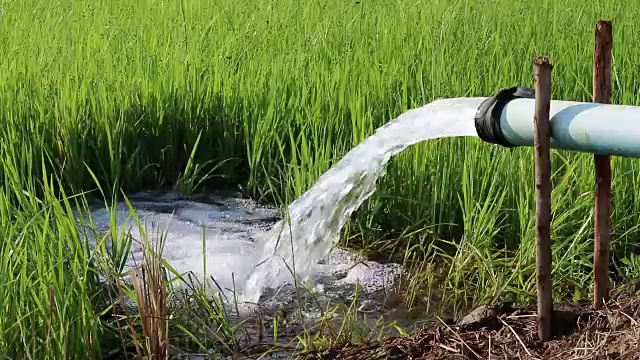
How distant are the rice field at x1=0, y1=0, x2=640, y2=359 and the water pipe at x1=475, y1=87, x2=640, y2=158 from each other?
0.64 m

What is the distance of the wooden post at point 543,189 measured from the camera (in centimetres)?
205

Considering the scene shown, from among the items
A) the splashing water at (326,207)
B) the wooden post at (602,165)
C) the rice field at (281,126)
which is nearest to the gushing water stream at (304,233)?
the splashing water at (326,207)

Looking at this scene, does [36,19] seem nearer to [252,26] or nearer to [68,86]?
[252,26]

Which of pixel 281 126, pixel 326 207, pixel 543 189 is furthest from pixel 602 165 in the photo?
pixel 281 126

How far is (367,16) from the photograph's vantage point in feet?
16.5

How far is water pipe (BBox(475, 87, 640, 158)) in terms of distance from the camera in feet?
6.49

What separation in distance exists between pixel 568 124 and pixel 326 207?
1.05 meters

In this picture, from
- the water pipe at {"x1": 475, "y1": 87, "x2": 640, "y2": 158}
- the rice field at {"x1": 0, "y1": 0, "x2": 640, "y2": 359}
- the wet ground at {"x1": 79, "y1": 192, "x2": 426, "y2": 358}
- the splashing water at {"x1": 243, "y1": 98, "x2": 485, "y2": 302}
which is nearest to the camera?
the water pipe at {"x1": 475, "y1": 87, "x2": 640, "y2": 158}

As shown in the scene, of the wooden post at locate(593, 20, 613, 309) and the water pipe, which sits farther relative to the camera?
the wooden post at locate(593, 20, 613, 309)

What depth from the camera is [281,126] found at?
148 inches

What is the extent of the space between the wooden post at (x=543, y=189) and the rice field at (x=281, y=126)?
0.47 m

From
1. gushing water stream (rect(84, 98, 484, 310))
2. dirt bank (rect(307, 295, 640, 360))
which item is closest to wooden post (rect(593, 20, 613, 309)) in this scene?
dirt bank (rect(307, 295, 640, 360))

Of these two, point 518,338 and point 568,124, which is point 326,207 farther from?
point 568,124

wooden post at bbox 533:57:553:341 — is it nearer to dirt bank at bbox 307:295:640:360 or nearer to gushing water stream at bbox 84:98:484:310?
dirt bank at bbox 307:295:640:360
